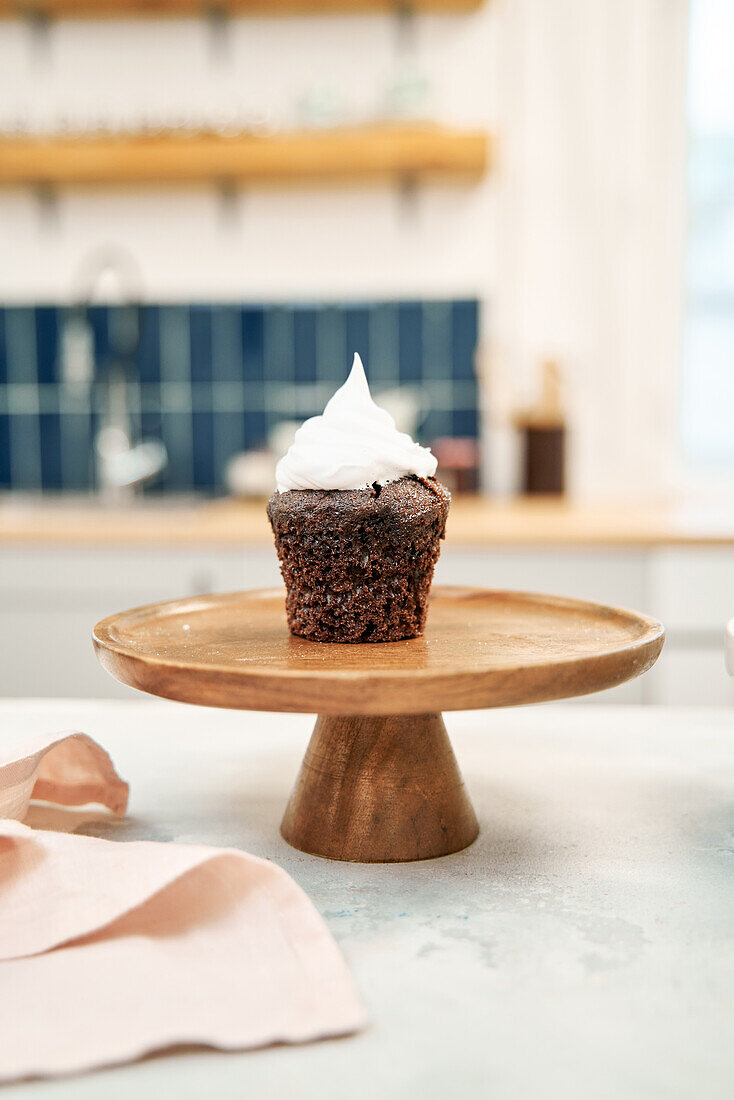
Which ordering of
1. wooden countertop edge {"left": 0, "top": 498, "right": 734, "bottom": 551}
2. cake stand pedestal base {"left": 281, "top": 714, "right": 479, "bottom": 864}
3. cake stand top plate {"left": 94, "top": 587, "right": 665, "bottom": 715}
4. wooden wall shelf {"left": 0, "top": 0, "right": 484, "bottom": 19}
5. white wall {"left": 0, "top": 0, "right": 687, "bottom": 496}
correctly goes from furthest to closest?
white wall {"left": 0, "top": 0, "right": 687, "bottom": 496} → wooden wall shelf {"left": 0, "top": 0, "right": 484, "bottom": 19} → wooden countertop edge {"left": 0, "top": 498, "right": 734, "bottom": 551} → cake stand pedestal base {"left": 281, "top": 714, "right": 479, "bottom": 864} → cake stand top plate {"left": 94, "top": 587, "right": 665, "bottom": 715}

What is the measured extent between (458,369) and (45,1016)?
2.51 meters

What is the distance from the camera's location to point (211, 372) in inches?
115

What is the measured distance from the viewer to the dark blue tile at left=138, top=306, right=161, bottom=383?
2.92 meters

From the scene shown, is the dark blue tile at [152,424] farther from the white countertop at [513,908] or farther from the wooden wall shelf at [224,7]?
the white countertop at [513,908]

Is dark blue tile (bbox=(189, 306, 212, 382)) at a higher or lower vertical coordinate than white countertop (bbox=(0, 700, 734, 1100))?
higher

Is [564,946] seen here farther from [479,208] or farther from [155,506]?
[479,208]

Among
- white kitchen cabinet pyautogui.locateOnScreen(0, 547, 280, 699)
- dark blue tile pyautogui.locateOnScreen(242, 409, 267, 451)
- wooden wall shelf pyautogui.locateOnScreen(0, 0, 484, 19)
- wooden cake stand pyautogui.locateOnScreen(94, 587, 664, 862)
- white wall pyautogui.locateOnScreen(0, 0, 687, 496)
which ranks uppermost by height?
wooden wall shelf pyautogui.locateOnScreen(0, 0, 484, 19)

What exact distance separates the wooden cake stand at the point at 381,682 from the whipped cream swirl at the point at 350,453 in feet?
0.43

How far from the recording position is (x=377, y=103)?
282cm

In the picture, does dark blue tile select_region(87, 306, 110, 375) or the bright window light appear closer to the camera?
the bright window light

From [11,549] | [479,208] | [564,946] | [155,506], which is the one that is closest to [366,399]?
[564,946]

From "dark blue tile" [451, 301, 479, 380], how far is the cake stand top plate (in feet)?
6.28

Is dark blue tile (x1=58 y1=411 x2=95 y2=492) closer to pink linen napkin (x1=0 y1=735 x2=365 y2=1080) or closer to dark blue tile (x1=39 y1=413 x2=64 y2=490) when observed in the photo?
dark blue tile (x1=39 y1=413 x2=64 y2=490)

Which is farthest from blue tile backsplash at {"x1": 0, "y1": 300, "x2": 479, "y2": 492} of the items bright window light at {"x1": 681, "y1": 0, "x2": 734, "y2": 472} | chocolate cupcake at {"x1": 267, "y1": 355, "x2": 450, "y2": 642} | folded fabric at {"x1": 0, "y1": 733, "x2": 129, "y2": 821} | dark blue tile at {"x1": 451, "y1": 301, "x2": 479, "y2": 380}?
folded fabric at {"x1": 0, "y1": 733, "x2": 129, "y2": 821}
